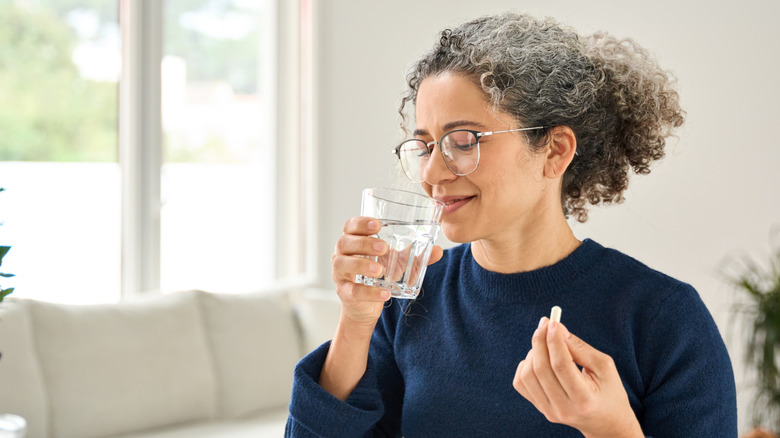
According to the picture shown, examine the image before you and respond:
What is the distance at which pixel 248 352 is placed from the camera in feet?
10.8

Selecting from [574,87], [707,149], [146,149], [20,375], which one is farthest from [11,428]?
[707,149]

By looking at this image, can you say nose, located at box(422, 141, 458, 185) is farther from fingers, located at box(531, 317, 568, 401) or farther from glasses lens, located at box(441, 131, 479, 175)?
fingers, located at box(531, 317, 568, 401)

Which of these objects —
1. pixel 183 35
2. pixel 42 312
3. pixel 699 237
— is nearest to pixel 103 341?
pixel 42 312

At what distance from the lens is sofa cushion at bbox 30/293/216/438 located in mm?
2705

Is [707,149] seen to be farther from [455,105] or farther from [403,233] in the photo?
[403,233]

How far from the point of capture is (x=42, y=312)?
2.75m

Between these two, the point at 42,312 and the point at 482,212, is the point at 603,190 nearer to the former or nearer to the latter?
the point at 482,212

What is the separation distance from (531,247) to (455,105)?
298 mm

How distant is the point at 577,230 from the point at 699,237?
2.05 feet

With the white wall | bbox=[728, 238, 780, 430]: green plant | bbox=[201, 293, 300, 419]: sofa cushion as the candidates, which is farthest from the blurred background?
bbox=[201, 293, 300, 419]: sofa cushion

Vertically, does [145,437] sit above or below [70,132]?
below

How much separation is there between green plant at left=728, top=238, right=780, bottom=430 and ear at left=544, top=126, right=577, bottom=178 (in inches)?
79.2

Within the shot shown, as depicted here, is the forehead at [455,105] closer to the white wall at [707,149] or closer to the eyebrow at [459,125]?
the eyebrow at [459,125]

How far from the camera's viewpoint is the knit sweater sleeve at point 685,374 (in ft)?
3.64
